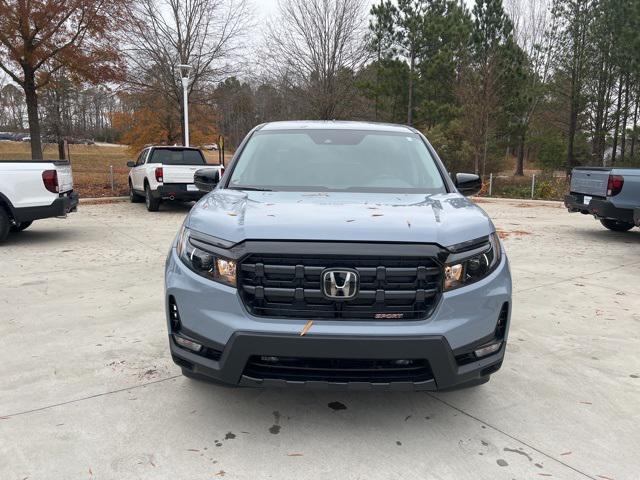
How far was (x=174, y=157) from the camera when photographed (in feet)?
44.5

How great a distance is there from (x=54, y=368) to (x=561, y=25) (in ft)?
105

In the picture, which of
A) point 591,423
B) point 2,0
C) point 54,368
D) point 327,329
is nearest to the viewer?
point 327,329

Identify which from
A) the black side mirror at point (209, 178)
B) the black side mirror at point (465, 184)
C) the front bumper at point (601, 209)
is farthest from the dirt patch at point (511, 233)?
the black side mirror at point (209, 178)

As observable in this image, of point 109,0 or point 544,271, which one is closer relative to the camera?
point 544,271

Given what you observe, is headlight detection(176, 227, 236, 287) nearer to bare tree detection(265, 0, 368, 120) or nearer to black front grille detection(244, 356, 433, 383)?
black front grille detection(244, 356, 433, 383)

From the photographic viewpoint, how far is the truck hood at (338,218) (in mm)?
2623

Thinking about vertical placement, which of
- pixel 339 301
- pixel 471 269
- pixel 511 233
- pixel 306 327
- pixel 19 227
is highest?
pixel 471 269

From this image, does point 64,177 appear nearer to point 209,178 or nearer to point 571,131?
point 209,178

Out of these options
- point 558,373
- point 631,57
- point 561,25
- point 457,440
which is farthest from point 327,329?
point 561,25

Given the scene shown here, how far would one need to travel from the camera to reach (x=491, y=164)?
1143 inches

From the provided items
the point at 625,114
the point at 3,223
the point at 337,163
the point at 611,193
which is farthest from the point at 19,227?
the point at 625,114

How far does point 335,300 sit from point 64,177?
7849 mm

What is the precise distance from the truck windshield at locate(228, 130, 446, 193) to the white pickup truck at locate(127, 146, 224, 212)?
8764mm

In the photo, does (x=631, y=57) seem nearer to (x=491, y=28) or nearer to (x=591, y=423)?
(x=491, y=28)
